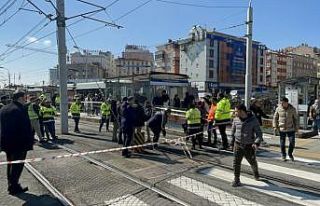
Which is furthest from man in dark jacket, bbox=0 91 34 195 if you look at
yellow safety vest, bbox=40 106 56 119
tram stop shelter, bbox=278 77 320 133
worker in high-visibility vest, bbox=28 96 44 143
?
tram stop shelter, bbox=278 77 320 133

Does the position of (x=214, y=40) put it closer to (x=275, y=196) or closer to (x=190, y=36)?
(x=190, y=36)

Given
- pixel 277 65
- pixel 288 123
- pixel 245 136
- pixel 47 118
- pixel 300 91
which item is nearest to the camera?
pixel 245 136

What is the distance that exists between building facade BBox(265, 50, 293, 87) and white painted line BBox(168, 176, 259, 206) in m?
125

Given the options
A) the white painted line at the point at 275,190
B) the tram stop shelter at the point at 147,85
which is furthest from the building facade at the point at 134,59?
the white painted line at the point at 275,190

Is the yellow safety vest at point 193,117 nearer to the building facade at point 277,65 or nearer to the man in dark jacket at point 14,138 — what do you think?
the man in dark jacket at point 14,138

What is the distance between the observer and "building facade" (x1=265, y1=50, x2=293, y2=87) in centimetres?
13315

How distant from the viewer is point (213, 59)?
94.5 meters

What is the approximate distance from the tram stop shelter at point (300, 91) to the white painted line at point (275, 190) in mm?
10155

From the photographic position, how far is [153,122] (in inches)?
510

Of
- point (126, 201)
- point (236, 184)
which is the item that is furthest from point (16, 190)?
point (236, 184)

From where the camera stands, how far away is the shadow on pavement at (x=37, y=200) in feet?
23.2

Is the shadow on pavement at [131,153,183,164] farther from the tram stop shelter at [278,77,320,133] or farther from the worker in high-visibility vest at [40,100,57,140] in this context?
the tram stop shelter at [278,77,320,133]

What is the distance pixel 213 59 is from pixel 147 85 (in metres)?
73.0

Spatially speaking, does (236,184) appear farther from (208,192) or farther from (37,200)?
(37,200)
